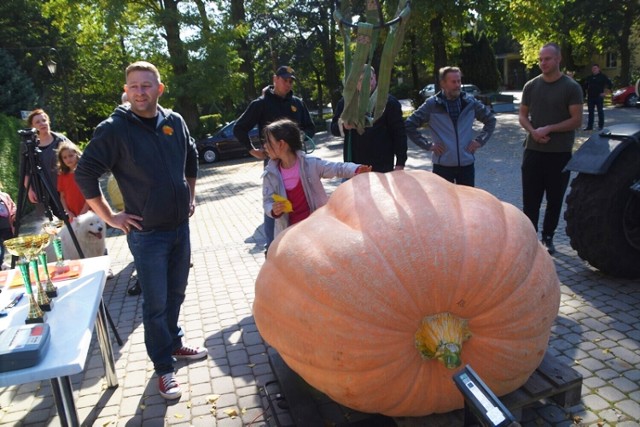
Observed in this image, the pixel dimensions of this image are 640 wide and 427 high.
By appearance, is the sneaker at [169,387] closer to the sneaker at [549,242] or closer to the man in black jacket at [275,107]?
the man in black jacket at [275,107]

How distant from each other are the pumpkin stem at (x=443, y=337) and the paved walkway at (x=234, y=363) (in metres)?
0.50

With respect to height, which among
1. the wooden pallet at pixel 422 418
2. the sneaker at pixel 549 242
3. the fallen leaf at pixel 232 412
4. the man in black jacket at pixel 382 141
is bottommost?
the fallen leaf at pixel 232 412

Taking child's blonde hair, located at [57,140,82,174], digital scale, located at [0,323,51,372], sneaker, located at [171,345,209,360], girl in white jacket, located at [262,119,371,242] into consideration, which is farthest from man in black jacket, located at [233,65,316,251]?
digital scale, located at [0,323,51,372]

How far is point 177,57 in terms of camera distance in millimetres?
21984

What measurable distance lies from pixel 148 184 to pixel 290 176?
1.07 m

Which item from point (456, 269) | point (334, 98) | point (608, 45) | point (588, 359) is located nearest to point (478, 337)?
point (456, 269)

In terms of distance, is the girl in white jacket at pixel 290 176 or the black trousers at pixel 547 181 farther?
the black trousers at pixel 547 181

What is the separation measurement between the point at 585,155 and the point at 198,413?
4.11m

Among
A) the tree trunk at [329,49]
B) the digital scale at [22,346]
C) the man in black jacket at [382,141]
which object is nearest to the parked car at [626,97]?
the tree trunk at [329,49]

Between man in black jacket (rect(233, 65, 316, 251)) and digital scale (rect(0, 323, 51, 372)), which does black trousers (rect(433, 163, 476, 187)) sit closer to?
man in black jacket (rect(233, 65, 316, 251))

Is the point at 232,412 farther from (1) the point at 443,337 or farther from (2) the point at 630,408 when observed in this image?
(2) the point at 630,408

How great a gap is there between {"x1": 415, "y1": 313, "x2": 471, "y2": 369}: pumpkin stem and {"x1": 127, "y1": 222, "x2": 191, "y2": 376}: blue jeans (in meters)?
1.86

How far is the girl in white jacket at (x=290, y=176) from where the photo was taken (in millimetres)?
3697

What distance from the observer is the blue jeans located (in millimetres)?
3295
